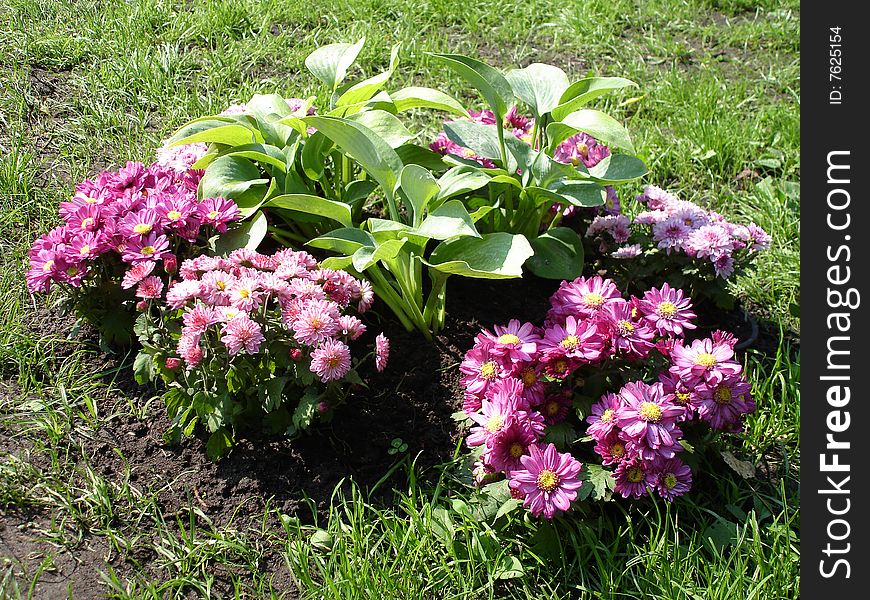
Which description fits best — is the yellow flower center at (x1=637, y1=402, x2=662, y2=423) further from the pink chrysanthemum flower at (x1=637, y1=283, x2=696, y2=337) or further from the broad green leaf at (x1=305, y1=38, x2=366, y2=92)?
the broad green leaf at (x1=305, y1=38, x2=366, y2=92)

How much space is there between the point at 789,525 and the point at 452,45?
284cm

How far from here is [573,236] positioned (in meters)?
2.81

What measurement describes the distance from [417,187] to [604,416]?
2.65ft

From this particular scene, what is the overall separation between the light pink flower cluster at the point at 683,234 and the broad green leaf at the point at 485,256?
493 millimetres

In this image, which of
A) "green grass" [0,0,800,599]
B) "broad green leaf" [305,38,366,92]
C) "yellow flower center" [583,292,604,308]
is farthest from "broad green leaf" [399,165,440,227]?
"green grass" [0,0,800,599]

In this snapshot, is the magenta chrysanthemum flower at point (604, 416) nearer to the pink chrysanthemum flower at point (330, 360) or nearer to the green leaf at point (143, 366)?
the pink chrysanthemum flower at point (330, 360)

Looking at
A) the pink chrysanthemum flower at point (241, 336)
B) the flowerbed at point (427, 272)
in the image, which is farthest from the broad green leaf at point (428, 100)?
the pink chrysanthemum flower at point (241, 336)

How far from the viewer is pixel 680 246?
2.68 meters

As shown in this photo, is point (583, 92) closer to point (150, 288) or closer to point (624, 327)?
point (624, 327)

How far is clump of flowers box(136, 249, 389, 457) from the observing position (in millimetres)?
2195

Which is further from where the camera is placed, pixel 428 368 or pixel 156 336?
pixel 428 368
